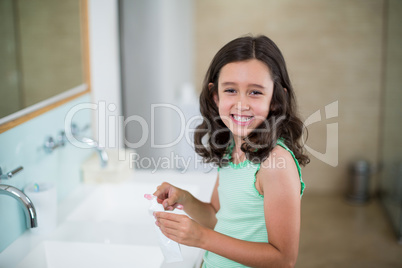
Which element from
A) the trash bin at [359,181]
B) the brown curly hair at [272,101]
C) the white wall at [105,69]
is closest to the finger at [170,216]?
the brown curly hair at [272,101]

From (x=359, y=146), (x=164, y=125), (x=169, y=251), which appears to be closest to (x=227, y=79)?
(x=169, y=251)

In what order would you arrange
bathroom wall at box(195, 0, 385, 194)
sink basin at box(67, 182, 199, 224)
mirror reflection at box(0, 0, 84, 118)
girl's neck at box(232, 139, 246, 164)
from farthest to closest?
bathroom wall at box(195, 0, 385, 194) < sink basin at box(67, 182, 199, 224) < mirror reflection at box(0, 0, 84, 118) < girl's neck at box(232, 139, 246, 164)

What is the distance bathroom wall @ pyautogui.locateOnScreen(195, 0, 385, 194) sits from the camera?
3.30 m

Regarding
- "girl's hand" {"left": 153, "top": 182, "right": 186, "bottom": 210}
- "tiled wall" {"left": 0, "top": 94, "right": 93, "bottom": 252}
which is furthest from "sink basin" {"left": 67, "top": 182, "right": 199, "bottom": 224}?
"girl's hand" {"left": 153, "top": 182, "right": 186, "bottom": 210}

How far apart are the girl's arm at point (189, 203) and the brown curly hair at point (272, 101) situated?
13cm

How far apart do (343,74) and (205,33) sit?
115 cm

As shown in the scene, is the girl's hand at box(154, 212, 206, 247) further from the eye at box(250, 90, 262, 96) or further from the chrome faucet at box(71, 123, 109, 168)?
the chrome faucet at box(71, 123, 109, 168)

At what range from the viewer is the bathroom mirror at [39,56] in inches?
50.0

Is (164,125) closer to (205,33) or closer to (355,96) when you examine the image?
(205,33)

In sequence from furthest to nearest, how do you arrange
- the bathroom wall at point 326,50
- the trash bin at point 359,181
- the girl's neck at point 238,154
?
1. the trash bin at point 359,181
2. the bathroom wall at point 326,50
3. the girl's neck at point 238,154

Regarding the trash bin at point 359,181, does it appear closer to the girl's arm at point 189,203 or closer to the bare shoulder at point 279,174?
the girl's arm at point 189,203

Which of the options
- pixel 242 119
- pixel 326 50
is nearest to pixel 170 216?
pixel 242 119

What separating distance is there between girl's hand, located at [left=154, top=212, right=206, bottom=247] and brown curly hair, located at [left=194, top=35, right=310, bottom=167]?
9.2 inches

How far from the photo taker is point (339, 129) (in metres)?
3.54
